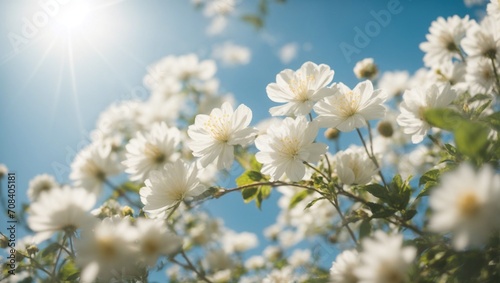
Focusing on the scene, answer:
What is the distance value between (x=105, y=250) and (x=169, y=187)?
0.39 meters

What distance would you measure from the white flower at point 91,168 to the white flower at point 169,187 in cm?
79

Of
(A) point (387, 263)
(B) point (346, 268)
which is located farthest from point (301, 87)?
(A) point (387, 263)

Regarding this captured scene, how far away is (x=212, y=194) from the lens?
49.3 inches

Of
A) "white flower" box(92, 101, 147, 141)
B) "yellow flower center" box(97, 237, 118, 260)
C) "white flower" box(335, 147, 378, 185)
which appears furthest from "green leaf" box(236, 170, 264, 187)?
"white flower" box(92, 101, 147, 141)

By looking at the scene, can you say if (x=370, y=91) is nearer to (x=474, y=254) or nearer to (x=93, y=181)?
(x=474, y=254)

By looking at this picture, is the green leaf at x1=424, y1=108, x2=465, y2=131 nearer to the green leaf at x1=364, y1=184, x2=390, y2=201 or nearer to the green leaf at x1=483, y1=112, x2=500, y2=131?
the green leaf at x1=483, y1=112, x2=500, y2=131

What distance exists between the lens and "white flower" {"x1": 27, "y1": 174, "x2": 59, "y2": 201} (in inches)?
108

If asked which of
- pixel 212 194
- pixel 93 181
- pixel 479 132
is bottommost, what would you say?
pixel 479 132

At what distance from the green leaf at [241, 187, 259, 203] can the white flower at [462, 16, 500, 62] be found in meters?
1.14

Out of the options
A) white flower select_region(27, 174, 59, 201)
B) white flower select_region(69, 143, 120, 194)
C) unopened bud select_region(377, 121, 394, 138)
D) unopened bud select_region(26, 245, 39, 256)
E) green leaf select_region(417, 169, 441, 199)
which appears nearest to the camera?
green leaf select_region(417, 169, 441, 199)

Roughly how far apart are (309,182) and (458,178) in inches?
28.5

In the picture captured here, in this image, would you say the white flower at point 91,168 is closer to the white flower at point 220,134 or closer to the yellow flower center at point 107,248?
the white flower at point 220,134

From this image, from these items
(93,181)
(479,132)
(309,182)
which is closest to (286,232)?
(93,181)

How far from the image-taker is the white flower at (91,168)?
1902mm
